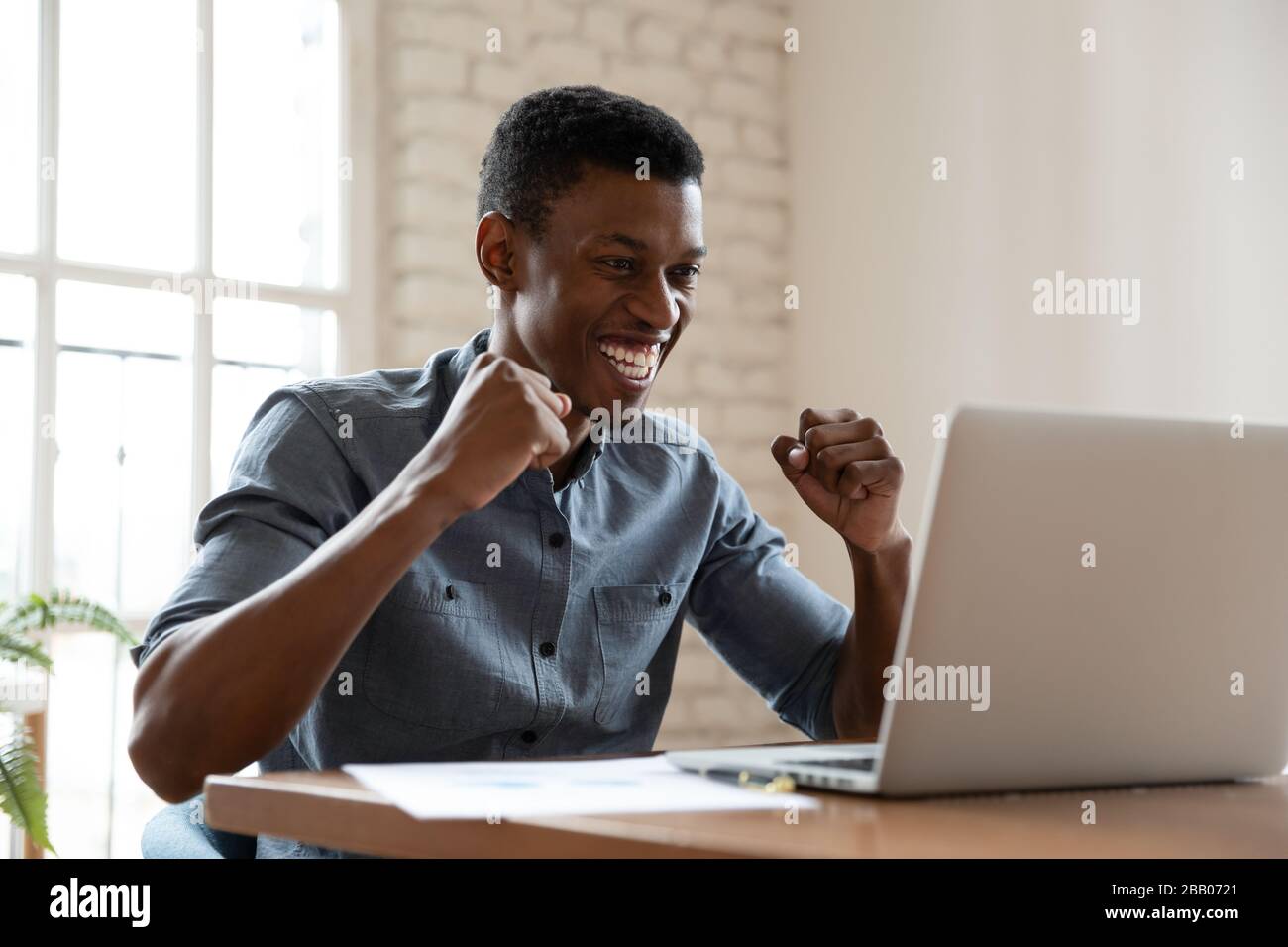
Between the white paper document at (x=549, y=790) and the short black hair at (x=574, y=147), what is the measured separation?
2.64 feet

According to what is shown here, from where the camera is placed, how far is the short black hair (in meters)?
1.56

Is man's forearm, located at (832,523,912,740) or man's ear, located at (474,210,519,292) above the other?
man's ear, located at (474,210,519,292)

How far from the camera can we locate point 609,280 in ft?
5.03

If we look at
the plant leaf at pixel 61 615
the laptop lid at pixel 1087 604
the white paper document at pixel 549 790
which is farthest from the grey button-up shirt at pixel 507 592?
the plant leaf at pixel 61 615

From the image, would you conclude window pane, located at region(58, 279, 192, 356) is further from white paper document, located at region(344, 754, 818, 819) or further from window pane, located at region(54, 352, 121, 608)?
white paper document, located at region(344, 754, 818, 819)

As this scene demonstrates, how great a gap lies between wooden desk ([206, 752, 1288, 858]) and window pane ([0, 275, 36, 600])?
7.20ft

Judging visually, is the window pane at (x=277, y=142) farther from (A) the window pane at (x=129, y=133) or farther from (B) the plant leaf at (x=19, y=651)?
(B) the plant leaf at (x=19, y=651)

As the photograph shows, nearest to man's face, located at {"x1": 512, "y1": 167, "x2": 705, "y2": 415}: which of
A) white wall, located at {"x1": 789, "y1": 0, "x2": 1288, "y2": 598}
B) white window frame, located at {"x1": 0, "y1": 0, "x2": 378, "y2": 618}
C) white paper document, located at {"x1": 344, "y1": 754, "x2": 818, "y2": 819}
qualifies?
white paper document, located at {"x1": 344, "y1": 754, "x2": 818, "y2": 819}

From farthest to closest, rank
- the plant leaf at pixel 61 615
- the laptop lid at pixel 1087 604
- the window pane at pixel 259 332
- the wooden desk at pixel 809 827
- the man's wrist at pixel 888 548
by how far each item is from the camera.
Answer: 1. the window pane at pixel 259 332
2. the plant leaf at pixel 61 615
3. the man's wrist at pixel 888 548
4. the laptop lid at pixel 1087 604
5. the wooden desk at pixel 809 827

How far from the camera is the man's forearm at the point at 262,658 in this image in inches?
40.9

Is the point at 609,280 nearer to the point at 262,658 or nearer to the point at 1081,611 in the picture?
the point at 262,658

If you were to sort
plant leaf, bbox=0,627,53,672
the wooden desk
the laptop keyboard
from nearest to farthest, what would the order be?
1. the wooden desk
2. the laptop keyboard
3. plant leaf, bbox=0,627,53,672

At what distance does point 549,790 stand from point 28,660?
5.97 ft

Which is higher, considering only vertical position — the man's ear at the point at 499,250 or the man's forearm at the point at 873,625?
the man's ear at the point at 499,250
